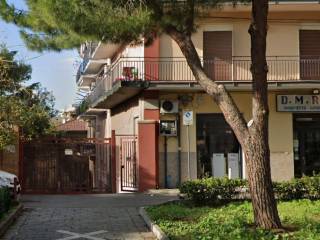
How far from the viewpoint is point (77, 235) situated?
1215 centimetres

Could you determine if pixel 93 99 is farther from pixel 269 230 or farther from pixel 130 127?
pixel 269 230

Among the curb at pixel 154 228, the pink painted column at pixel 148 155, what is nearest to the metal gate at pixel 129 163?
the pink painted column at pixel 148 155

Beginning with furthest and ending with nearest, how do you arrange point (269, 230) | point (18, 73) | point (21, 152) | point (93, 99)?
point (93, 99) → point (18, 73) → point (21, 152) → point (269, 230)

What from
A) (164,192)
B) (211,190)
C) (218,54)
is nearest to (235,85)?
(218,54)

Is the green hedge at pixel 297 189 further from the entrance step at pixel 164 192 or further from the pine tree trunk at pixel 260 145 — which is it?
the entrance step at pixel 164 192

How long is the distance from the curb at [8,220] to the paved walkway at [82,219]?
11 cm

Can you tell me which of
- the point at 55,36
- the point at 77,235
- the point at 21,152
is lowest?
the point at 77,235

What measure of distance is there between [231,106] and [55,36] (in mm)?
3884

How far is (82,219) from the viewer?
48.8ft

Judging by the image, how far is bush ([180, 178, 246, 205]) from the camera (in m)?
15.3

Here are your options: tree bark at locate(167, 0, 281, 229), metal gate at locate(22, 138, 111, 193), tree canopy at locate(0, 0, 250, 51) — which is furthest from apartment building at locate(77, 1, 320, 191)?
tree bark at locate(167, 0, 281, 229)

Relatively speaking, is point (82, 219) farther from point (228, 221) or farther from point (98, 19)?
point (98, 19)

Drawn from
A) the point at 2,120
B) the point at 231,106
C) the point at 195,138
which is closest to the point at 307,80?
the point at 195,138

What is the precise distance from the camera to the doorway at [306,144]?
25984mm
